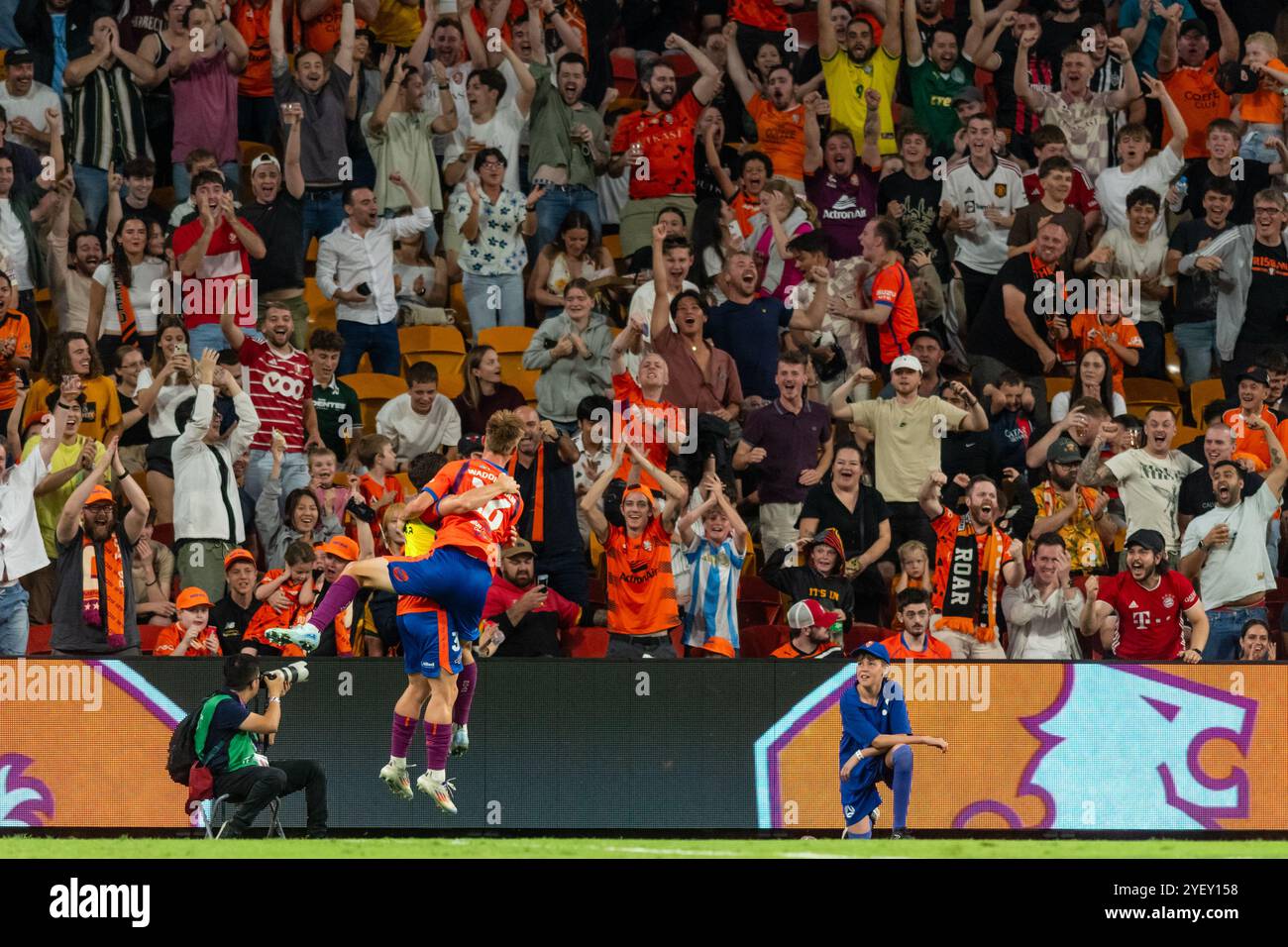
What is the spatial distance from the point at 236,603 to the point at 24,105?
6242 millimetres

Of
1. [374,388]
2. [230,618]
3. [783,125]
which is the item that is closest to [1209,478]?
[783,125]

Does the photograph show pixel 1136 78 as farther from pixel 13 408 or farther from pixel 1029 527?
pixel 13 408

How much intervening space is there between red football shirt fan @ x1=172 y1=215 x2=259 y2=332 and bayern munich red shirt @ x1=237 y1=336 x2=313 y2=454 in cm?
78

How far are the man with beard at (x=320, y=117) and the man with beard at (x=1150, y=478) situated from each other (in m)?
7.11

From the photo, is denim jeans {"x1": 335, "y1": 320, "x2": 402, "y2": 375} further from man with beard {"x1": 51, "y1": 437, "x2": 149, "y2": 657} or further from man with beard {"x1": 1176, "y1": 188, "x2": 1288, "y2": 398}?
man with beard {"x1": 1176, "y1": 188, "x2": 1288, "y2": 398}

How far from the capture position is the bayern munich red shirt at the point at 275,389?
50.8 feet

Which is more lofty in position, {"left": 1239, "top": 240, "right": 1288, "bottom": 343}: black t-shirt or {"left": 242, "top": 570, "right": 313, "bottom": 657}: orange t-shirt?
{"left": 1239, "top": 240, "right": 1288, "bottom": 343}: black t-shirt

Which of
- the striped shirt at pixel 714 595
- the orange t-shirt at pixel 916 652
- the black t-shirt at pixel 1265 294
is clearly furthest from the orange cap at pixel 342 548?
the black t-shirt at pixel 1265 294

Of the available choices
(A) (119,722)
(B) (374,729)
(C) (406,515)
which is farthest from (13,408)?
(C) (406,515)

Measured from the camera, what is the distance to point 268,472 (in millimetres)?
15289

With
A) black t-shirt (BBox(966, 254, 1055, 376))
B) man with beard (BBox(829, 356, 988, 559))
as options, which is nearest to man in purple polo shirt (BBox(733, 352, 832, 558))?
man with beard (BBox(829, 356, 988, 559))

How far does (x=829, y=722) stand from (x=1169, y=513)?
137 inches

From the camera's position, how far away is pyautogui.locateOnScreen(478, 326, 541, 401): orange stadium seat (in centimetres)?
1688

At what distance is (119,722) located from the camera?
43.5 ft
